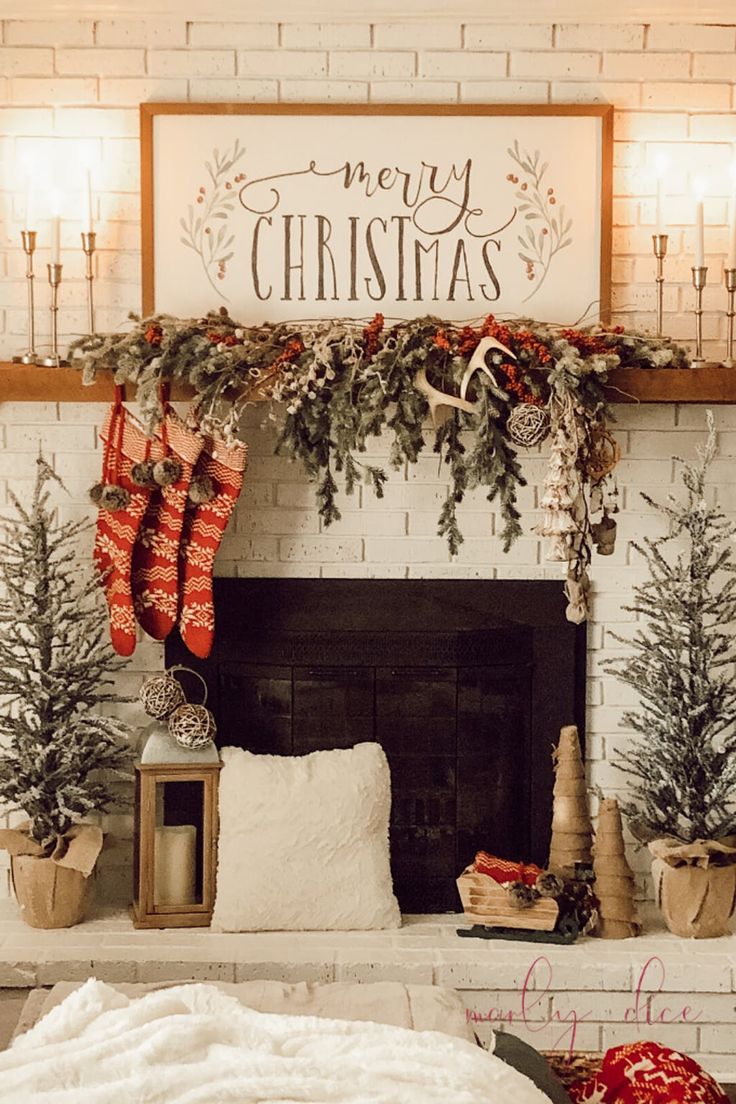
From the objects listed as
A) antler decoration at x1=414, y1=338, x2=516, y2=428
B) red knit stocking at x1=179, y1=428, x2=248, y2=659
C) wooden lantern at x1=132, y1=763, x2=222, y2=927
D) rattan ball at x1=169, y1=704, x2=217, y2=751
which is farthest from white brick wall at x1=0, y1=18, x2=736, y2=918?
wooden lantern at x1=132, y1=763, x2=222, y2=927

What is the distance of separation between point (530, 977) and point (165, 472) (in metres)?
1.53

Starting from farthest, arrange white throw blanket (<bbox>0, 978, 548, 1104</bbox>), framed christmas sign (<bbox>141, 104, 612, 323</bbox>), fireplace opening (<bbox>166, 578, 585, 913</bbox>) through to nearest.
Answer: fireplace opening (<bbox>166, 578, 585, 913</bbox>) < framed christmas sign (<bbox>141, 104, 612, 323</bbox>) < white throw blanket (<bbox>0, 978, 548, 1104</bbox>)

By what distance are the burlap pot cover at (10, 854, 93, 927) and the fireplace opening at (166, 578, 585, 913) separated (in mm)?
561

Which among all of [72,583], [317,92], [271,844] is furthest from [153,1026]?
[317,92]

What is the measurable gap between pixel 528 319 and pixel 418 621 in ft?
2.85

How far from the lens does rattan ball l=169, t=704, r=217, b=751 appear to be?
11.2ft

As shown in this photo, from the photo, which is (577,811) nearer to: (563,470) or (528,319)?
(563,470)

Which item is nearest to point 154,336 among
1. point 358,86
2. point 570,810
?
point 358,86

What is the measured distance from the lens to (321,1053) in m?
2.07

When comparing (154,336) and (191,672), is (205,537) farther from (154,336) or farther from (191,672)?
(154,336)

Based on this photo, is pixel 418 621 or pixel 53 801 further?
pixel 418 621

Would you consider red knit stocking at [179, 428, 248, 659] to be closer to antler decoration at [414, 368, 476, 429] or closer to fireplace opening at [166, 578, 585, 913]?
fireplace opening at [166, 578, 585, 913]

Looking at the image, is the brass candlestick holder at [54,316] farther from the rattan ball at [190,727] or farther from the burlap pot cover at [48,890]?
the burlap pot cover at [48,890]

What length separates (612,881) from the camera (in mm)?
3375
